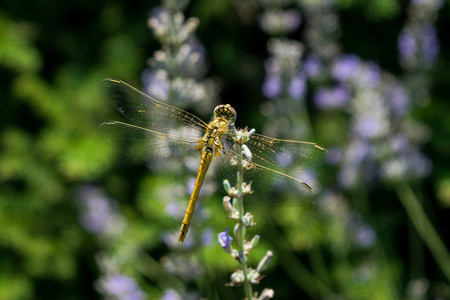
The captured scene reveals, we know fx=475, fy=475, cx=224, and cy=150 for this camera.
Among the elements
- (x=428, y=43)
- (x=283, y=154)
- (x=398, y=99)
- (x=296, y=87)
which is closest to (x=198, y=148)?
(x=283, y=154)

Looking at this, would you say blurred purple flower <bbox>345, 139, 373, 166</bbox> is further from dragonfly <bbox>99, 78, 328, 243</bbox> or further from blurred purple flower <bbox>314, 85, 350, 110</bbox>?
dragonfly <bbox>99, 78, 328, 243</bbox>

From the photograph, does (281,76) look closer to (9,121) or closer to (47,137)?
(47,137)

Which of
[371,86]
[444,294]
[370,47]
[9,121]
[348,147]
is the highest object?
[370,47]

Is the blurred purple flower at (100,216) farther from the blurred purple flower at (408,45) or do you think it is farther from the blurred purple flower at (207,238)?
the blurred purple flower at (408,45)

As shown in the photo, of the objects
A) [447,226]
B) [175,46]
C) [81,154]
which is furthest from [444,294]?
[81,154]

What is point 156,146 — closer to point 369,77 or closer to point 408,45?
point 369,77

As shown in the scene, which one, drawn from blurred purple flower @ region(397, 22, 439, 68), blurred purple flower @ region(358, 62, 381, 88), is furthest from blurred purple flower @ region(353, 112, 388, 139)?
blurred purple flower @ region(397, 22, 439, 68)
